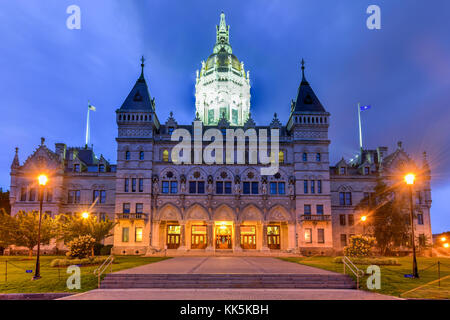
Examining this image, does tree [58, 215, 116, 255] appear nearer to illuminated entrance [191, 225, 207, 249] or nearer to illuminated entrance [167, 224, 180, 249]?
illuminated entrance [167, 224, 180, 249]

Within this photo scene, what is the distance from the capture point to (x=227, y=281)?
2147 cm

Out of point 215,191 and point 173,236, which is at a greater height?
point 215,191

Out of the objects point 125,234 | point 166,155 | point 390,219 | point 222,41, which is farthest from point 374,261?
point 222,41

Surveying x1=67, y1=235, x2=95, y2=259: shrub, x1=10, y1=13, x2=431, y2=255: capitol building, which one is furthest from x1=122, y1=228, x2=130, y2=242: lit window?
x1=67, y1=235, x2=95, y2=259: shrub

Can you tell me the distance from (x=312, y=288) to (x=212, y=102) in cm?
5378

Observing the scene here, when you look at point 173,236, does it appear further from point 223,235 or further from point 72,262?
point 72,262

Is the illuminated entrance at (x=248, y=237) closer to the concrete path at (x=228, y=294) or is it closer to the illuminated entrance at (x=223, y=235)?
the illuminated entrance at (x=223, y=235)

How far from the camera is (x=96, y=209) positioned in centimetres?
5494

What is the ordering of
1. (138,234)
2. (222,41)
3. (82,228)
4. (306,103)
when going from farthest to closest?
(222,41) → (306,103) → (138,234) → (82,228)

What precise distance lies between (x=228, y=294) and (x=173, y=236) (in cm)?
3519

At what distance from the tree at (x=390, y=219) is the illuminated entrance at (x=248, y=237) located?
15.9m
